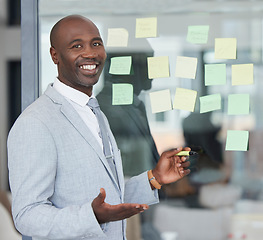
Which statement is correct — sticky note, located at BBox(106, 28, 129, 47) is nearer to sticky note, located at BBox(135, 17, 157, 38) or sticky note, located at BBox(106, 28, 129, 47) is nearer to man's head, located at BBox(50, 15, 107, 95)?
sticky note, located at BBox(135, 17, 157, 38)

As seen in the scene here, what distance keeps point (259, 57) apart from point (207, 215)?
2.79ft

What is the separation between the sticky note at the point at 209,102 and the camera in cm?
213

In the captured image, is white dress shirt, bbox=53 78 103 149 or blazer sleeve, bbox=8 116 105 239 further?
white dress shirt, bbox=53 78 103 149

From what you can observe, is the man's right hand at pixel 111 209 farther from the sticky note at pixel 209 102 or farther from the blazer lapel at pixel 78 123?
the sticky note at pixel 209 102

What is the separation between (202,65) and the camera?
2.12 meters

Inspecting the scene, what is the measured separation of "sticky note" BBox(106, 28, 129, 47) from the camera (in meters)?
2.16

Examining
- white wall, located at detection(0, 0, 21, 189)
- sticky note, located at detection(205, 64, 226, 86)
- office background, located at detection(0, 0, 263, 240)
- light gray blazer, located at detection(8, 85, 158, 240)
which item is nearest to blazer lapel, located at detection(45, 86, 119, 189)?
light gray blazer, located at detection(8, 85, 158, 240)

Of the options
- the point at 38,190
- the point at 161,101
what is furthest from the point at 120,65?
the point at 38,190

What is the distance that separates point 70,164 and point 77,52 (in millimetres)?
367

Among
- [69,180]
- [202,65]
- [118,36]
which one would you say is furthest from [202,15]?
[69,180]

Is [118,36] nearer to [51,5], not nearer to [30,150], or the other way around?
[51,5]

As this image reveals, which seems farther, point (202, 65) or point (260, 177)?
point (260, 177)

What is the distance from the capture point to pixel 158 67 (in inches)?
84.7

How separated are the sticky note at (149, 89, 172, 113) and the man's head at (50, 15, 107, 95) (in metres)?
0.60
